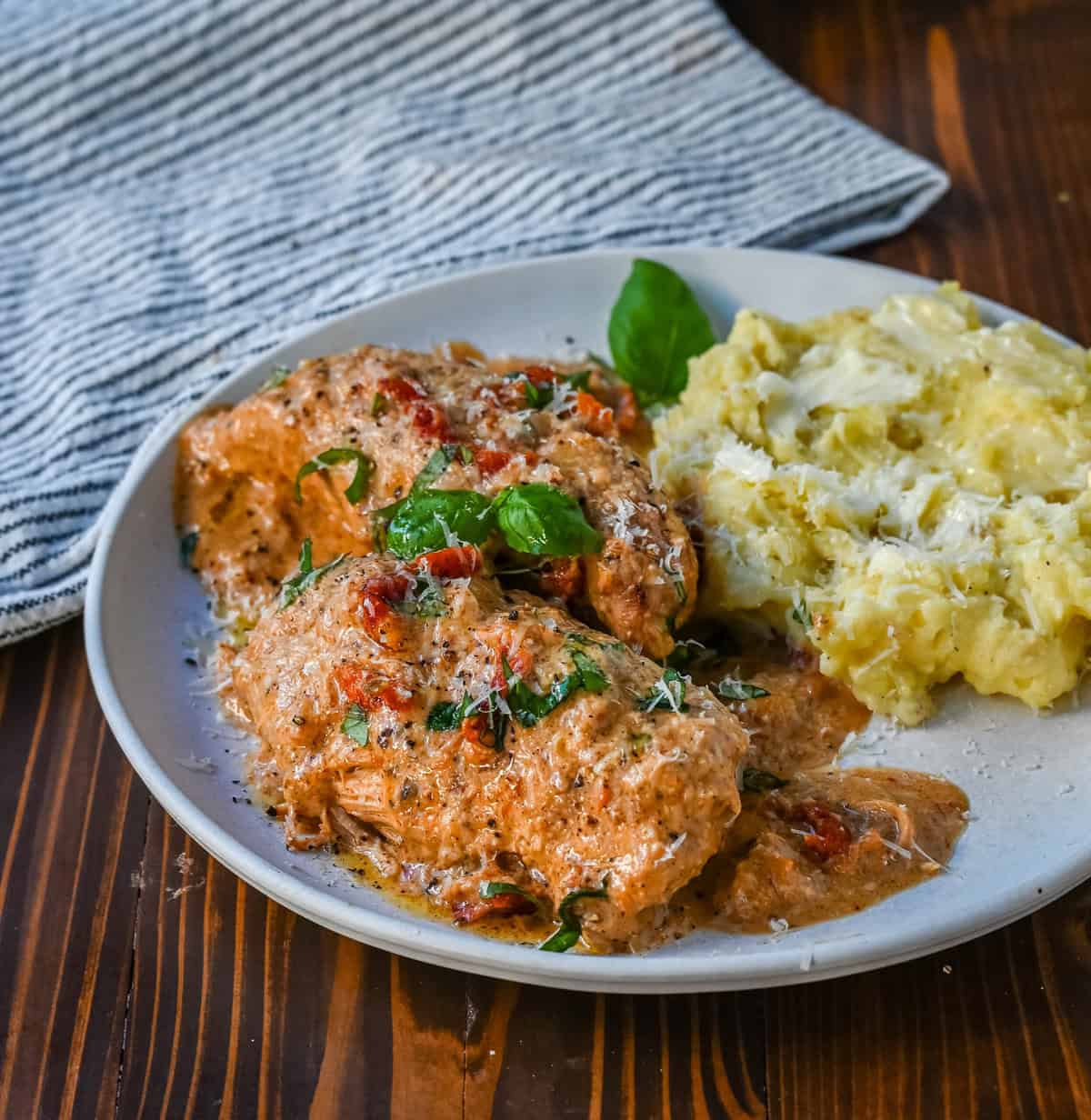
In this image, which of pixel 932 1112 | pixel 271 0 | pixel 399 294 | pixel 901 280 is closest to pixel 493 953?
pixel 932 1112

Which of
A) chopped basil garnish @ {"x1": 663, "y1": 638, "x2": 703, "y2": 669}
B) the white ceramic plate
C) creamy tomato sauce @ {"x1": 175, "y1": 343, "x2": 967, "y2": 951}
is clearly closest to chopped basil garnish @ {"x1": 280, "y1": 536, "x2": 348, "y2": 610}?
creamy tomato sauce @ {"x1": 175, "y1": 343, "x2": 967, "y2": 951}

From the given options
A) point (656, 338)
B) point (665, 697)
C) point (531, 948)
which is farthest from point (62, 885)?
point (656, 338)

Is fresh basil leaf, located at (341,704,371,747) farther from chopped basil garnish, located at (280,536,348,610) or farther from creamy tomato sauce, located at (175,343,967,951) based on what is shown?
chopped basil garnish, located at (280,536,348,610)

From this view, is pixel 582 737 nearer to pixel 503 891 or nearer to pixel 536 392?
pixel 503 891

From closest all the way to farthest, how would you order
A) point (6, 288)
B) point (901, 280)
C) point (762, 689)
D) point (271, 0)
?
point (762, 689) → point (901, 280) → point (6, 288) → point (271, 0)

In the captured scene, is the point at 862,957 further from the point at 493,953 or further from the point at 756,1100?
the point at 493,953
